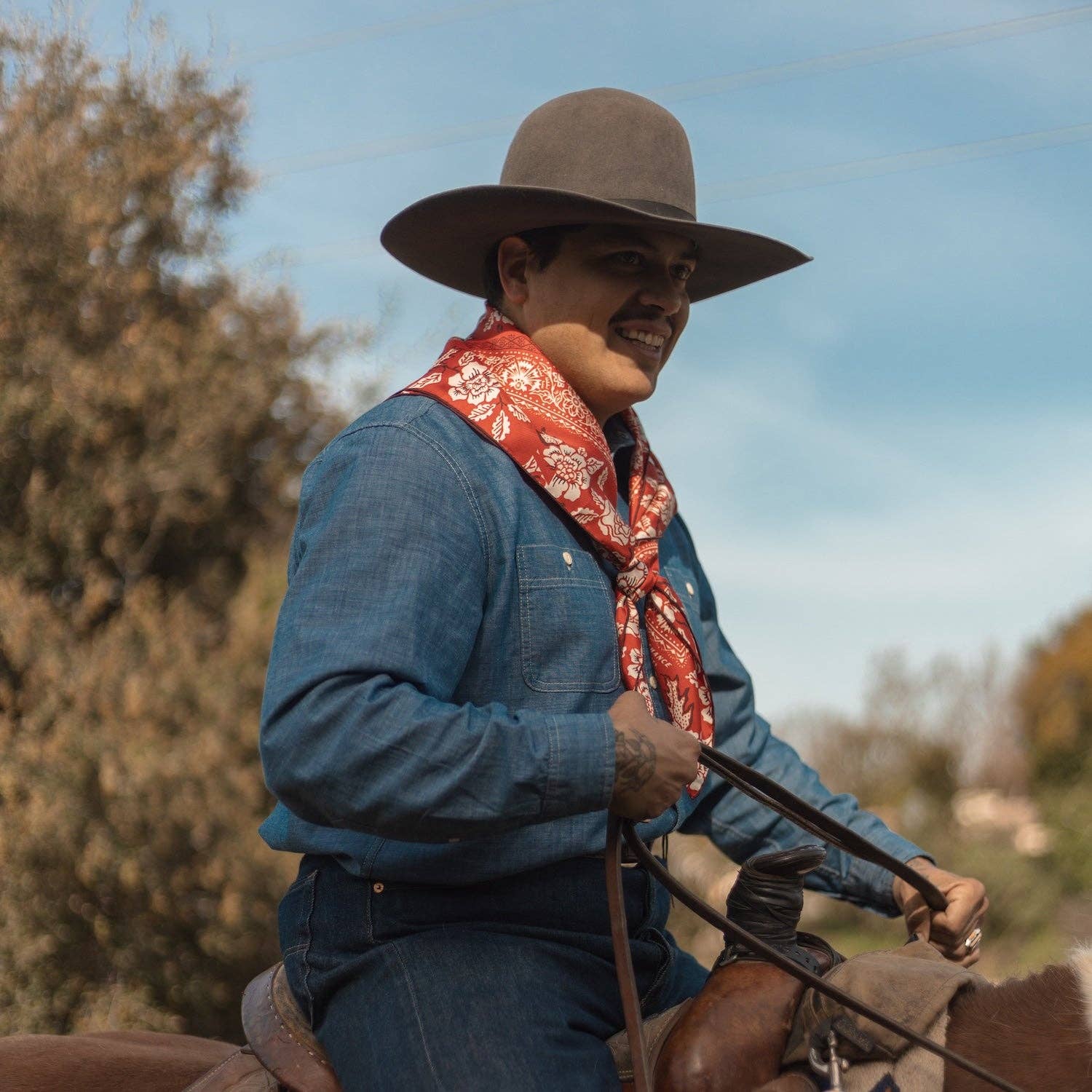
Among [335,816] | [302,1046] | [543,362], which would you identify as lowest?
[302,1046]

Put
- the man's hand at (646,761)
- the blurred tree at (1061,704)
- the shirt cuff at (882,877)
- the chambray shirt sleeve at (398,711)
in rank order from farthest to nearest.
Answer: the blurred tree at (1061,704)
the shirt cuff at (882,877)
the man's hand at (646,761)
the chambray shirt sleeve at (398,711)

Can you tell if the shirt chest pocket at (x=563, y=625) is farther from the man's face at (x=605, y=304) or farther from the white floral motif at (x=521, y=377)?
the man's face at (x=605, y=304)

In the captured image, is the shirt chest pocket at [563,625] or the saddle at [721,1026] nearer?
the saddle at [721,1026]

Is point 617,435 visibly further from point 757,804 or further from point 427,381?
point 757,804

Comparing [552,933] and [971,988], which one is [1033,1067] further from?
[552,933]

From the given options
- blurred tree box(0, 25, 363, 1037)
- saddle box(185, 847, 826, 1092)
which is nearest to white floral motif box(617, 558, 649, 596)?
saddle box(185, 847, 826, 1092)

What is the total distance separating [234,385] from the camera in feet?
29.9

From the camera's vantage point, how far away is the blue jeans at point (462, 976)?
6.46 ft

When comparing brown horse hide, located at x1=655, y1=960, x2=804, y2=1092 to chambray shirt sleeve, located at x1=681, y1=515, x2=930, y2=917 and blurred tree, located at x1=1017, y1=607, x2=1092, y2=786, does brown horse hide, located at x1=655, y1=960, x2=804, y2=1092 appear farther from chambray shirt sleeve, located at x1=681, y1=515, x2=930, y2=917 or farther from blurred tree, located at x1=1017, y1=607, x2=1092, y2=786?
blurred tree, located at x1=1017, y1=607, x2=1092, y2=786

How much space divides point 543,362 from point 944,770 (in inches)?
730

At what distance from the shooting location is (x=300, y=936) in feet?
7.32

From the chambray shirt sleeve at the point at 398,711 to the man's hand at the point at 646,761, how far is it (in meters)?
0.03

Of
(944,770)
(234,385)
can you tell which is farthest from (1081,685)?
(234,385)

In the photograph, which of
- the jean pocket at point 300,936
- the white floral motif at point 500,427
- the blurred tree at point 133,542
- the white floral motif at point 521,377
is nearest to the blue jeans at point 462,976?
the jean pocket at point 300,936
